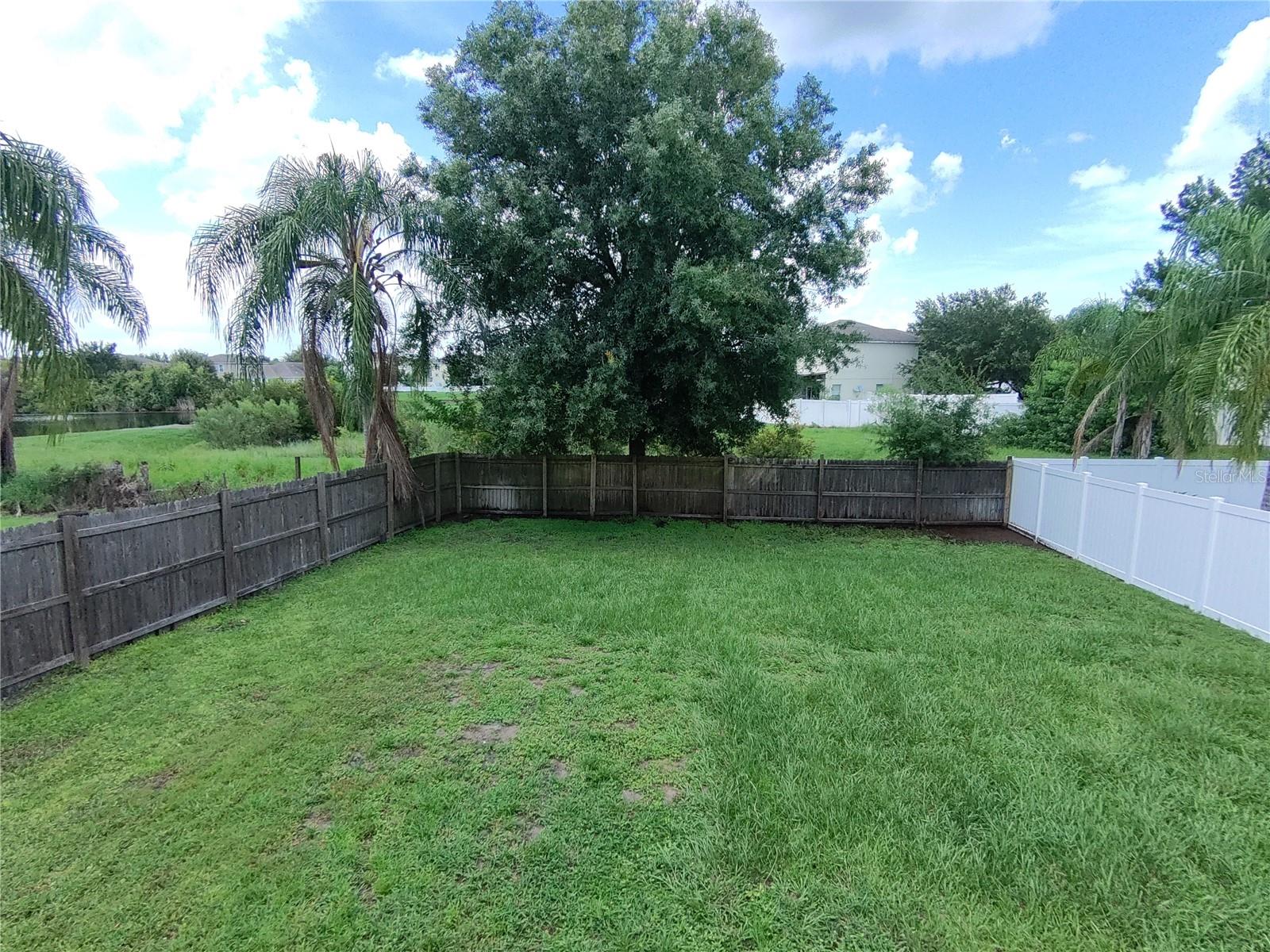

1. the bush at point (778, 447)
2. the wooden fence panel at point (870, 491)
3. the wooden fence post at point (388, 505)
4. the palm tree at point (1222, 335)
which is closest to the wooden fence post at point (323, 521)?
the wooden fence post at point (388, 505)

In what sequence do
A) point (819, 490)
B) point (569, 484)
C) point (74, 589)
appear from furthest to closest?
point (569, 484), point (819, 490), point (74, 589)

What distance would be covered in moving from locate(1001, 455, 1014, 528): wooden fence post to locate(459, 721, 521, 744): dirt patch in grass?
10.5 meters

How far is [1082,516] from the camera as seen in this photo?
8461 mm

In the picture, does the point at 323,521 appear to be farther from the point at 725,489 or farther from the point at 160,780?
the point at 725,489

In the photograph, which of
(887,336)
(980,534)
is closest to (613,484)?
(980,534)

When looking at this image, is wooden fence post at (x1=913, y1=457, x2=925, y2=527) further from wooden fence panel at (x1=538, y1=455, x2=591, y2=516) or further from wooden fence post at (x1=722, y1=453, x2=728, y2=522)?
wooden fence panel at (x1=538, y1=455, x2=591, y2=516)

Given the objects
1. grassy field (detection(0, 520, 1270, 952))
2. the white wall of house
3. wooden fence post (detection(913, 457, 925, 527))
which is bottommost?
grassy field (detection(0, 520, 1270, 952))

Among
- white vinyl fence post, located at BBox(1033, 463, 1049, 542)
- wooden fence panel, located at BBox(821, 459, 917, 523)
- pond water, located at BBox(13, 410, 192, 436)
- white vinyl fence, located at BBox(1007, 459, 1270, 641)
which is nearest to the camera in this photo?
white vinyl fence, located at BBox(1007, 459, 1270, 641)

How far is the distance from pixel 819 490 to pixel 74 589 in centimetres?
1052

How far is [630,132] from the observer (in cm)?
784

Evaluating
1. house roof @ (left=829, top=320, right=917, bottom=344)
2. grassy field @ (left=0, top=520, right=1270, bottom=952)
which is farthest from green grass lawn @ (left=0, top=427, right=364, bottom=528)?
house roof @ (left=829, top=320, right=917, bottom=344)

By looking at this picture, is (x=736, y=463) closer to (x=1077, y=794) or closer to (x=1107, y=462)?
(x=1107, y=462)

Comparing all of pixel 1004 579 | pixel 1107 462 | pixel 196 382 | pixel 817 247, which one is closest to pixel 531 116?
pixel 817 247

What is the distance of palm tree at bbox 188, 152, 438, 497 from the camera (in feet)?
24.6
